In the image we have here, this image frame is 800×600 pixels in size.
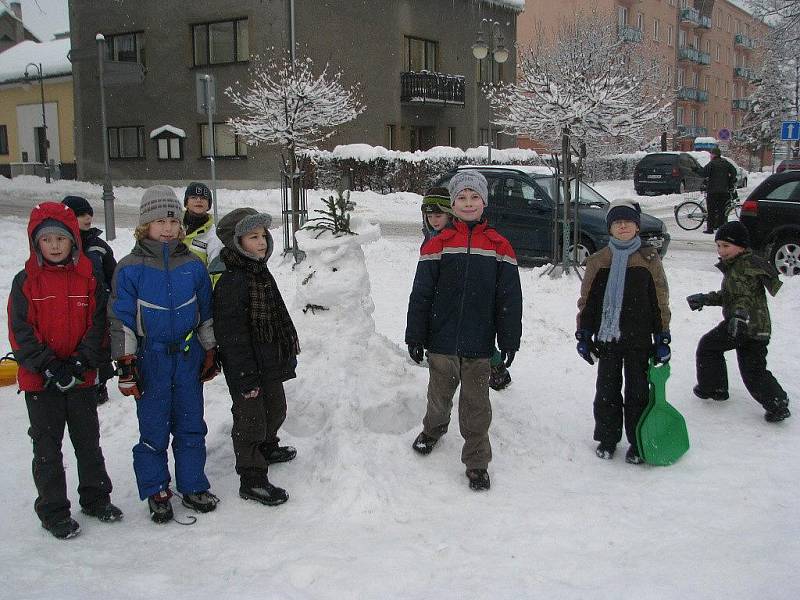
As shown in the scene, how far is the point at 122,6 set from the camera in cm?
3131

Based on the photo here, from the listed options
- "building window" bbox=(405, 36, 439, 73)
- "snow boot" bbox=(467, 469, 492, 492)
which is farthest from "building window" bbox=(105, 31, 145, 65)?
"snow boot" bbox=(467, 469, 492, 492)

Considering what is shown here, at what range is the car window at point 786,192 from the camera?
10.8 m

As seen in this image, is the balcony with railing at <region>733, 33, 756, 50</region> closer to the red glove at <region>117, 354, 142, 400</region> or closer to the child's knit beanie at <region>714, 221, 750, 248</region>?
the child's knit beanie at <region>714, 221, 750, 248</region>

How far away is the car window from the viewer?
10812mm

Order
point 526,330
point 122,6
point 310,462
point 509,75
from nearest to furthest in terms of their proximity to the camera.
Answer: point 310,462, point 526,330, point 122,6, point 509,75

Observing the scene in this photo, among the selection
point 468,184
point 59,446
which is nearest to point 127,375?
point 59,446

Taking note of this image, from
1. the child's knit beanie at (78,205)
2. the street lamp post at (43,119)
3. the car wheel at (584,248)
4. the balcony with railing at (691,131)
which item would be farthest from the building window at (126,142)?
the balcony with railing at (691,131)

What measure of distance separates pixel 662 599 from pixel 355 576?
138 centimetres

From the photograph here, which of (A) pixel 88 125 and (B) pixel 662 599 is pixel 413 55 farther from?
(B) pixel 662 599

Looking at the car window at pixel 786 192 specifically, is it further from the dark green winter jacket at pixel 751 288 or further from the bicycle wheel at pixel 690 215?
the bicycle wheel at pixel 690 215

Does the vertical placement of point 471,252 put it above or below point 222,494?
above

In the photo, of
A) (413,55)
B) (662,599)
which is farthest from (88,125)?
(662,599)

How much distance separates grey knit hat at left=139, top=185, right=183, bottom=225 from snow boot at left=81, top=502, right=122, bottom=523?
158 cm

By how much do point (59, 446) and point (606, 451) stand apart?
133 inches
